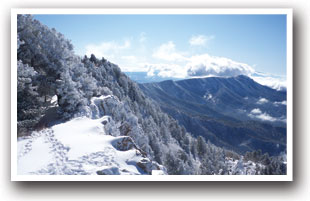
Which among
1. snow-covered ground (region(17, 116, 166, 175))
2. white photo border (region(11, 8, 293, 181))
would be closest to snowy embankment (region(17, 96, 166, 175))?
snow-covered ground (region(17, 116, 166, 175))

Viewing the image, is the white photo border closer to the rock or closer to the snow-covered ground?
the snow-covered ground

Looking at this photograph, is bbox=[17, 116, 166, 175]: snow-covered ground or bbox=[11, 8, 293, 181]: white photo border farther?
bbox=[11, 8, 293, 181]: white photo border

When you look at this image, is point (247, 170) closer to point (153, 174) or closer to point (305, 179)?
point (305, 179)

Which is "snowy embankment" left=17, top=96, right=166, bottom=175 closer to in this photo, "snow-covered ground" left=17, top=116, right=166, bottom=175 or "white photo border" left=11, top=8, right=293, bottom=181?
"snow-covered ground" left=17, top=116, right=166, bottom=175

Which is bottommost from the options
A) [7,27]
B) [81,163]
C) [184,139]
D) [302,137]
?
[184,139]

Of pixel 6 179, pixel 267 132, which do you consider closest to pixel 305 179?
pixel 6 179

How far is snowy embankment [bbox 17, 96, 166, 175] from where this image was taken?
26.8 ft

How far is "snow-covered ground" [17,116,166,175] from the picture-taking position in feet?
26.8

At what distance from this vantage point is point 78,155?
8.42 meters

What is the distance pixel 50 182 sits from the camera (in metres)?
8.86
